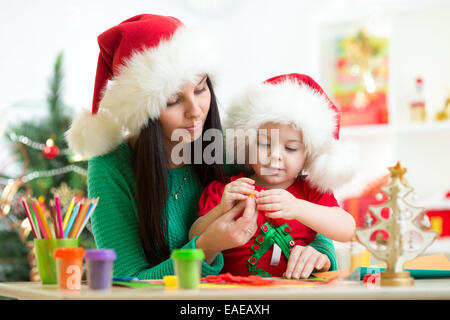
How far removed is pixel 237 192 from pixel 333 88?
7.70ft

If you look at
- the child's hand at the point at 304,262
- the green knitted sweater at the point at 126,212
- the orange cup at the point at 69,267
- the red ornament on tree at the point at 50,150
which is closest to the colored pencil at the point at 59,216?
the orange cup at the point at 69,267

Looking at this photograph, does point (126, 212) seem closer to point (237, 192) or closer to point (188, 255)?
point (237, 192)

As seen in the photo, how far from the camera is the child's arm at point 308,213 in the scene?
45.0 inches

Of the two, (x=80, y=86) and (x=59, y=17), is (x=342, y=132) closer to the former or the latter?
(x=80, y=86)

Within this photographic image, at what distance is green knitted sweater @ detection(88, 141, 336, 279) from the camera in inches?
51.0

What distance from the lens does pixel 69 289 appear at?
893 millimetres

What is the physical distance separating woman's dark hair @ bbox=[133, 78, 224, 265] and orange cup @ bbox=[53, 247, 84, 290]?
389mm

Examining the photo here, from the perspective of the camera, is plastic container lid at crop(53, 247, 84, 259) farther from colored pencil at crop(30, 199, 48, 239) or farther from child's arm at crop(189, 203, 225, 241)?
child's arm at crop(189, 203, 225, 241)

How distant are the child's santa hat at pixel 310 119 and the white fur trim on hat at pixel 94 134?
32cm

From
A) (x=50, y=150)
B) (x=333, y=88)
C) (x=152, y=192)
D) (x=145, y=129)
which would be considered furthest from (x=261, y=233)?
(x=333, y=88)

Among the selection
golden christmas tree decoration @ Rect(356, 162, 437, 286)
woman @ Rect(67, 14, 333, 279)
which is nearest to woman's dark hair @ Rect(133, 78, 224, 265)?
woman @ Rect(67, 14, 333, 279)

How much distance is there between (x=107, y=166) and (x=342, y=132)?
6.87 ft

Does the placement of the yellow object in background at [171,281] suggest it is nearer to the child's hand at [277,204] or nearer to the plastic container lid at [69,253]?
the plastic container lid at [69,253]

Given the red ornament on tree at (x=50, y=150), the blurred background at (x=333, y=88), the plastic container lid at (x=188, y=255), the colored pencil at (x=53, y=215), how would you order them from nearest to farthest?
the plastic container lid at (x=188, y=255) → the colored pencil at (x=53, y=215) → the red ornament on tree at (x=50, y=150) → the blurred background at (x=333, y=88)
